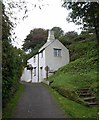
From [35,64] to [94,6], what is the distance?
37.2 m

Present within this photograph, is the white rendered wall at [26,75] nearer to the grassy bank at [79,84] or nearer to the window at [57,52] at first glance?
the window at [57,52]

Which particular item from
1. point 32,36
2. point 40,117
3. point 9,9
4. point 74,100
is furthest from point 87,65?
point 32,36

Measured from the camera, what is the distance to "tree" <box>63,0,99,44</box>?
10.0 meters

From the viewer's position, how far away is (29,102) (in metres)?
17.5

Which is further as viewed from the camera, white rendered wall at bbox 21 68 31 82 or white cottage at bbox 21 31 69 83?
white rendered wall at bbox 21 68 31 82

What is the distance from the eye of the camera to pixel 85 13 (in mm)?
10320

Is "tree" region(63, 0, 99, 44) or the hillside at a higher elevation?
"tree" region(63, 0, 99, 44)

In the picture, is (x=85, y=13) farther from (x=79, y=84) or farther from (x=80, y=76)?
(x=80, y=76)

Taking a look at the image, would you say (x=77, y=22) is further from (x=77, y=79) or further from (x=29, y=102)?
(x=77, y=79)

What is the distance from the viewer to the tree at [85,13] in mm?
10023

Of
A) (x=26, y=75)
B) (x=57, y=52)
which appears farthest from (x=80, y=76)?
(x=26, y=75)

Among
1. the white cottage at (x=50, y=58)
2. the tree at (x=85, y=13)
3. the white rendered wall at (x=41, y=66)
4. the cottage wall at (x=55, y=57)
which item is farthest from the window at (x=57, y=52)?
the tree at (x=85, y=13)

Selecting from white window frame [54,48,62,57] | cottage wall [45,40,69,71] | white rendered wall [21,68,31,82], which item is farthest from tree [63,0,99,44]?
white rendered wall [21,68,31,82]

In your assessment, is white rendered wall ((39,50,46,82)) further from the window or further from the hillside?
the hillside
